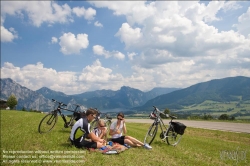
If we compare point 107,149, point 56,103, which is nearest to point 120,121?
point 107,149

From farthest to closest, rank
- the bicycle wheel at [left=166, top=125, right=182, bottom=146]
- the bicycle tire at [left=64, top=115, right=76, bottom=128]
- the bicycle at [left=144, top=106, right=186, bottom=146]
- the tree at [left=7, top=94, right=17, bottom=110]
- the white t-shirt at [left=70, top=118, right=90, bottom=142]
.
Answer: the tree at [left=7, top=94, right=17, bottom=110] < the bicycle tire at [left=64, top=115, right=76, bottom=128] < the bicycle wheel at [left=166, top=125, right=182, bottom=146] < the bicycle at [left=144, top=106, right=186, bottom=146] < the white t-shirt at [left=70, top=118, right=90, bottom=142]

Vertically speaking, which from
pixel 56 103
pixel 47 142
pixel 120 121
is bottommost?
pixel 47 142

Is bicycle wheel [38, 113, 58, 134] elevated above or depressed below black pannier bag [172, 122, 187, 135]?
above

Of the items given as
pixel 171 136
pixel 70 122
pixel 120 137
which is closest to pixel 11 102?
pixel 70 122

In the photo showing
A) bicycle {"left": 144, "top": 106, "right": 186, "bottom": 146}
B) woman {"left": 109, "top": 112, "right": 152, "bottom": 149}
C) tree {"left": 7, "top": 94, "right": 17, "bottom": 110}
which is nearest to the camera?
woman {"left": 109, "top": 112, "right": 152, "bottom": 149}

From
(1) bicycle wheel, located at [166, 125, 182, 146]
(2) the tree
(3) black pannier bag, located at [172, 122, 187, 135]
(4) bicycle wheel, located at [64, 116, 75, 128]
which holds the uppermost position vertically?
(2) the tree

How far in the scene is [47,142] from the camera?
1028cm

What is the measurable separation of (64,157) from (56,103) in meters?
5.57

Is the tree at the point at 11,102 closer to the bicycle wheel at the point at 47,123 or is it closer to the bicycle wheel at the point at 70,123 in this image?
the bicycle wheel at the point at 70,123

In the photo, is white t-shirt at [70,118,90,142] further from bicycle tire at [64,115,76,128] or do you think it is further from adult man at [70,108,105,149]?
bicycle tire at [64,115,76,128]

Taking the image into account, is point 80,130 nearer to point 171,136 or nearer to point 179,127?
point 171,136

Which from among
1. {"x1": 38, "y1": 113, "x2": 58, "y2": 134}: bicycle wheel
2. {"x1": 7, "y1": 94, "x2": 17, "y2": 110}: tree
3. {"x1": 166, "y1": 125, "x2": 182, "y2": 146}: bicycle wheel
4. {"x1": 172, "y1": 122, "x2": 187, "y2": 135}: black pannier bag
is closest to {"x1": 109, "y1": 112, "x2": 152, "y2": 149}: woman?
{"x1": 166, "y1": 125, "x2": 182, "y2": 146}: bicycle wheel

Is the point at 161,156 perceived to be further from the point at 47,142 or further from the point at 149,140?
the point at 47,142

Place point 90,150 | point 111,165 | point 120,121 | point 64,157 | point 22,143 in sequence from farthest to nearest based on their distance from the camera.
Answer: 1. point 120,121
2. point 22,143
3. point 90,150
4. point 64,157
5. point 111,165
